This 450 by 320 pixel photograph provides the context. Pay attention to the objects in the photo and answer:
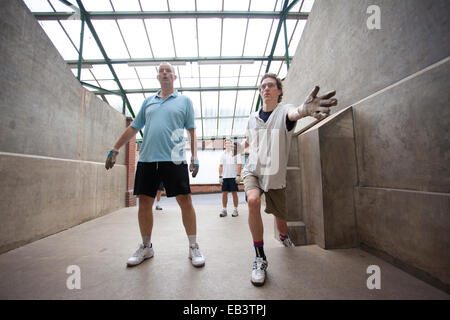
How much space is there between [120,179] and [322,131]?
579 centimetres

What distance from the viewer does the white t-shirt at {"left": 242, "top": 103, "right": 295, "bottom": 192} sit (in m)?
1.88

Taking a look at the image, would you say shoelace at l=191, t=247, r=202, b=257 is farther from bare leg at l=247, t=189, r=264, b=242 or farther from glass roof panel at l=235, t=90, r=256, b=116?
glass roof panel at l=235, t=90, r=256, b=116

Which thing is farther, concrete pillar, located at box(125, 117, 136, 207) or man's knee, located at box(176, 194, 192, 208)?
concrete pillar, located at box(125, 117, 136, 207)

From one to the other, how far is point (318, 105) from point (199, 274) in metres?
1.69

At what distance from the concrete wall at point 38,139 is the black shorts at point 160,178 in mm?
1929

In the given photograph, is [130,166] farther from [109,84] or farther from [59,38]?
[59,38]

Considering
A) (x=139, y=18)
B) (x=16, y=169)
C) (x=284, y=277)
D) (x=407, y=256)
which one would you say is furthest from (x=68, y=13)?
(x=407, y=256)

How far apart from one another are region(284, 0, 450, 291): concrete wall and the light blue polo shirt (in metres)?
1.48

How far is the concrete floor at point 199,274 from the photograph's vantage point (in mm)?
1403

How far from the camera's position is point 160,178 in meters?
2.05

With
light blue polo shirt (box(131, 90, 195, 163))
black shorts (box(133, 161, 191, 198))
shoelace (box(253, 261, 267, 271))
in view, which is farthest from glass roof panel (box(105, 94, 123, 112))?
shoelace (box(253, 261, 267, 271))

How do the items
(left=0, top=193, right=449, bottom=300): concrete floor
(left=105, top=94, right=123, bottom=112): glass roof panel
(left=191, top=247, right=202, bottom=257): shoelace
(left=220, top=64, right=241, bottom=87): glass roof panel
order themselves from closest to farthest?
(left=0, top=193, right=449, bottom=300): concrete floor
(left=191, top=247, right=202, bottom=257): shoelace
(left=220, top=64, right=241, bottom=87): glass roof panel
(left=105, top=94, right=123, bottom=112): glass roof panel
